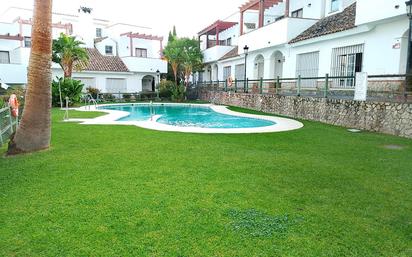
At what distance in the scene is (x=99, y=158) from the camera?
786 centimetres

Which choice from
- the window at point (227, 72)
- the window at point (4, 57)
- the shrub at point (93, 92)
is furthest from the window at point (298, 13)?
the window at point (4, 57)

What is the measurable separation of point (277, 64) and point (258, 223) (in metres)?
23.1

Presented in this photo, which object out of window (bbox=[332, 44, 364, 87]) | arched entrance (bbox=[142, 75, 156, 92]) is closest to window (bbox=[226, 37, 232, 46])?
arched entrance (bbox=[142, 75, 156, 92])

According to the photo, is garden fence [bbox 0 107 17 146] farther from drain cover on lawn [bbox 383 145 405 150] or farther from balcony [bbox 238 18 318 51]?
balcony [bbox 238 18 318 51]

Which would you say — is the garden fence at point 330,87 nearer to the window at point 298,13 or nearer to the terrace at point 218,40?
the window at point 298,13

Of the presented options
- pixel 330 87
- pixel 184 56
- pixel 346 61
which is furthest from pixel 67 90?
pixel 346 61

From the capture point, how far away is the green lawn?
3.82 metres

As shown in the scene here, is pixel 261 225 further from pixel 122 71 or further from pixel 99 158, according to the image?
pixel 122 71

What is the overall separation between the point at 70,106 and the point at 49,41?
19.0 metres

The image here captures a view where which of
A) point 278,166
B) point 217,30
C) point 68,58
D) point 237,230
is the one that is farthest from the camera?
point 217,30

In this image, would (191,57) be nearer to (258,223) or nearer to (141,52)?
(141,52)

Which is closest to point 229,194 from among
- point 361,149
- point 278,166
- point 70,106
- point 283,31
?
point 278,166

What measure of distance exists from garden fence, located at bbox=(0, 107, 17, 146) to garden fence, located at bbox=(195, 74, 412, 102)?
1183 centimetres

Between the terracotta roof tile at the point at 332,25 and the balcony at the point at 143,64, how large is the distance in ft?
67.2
